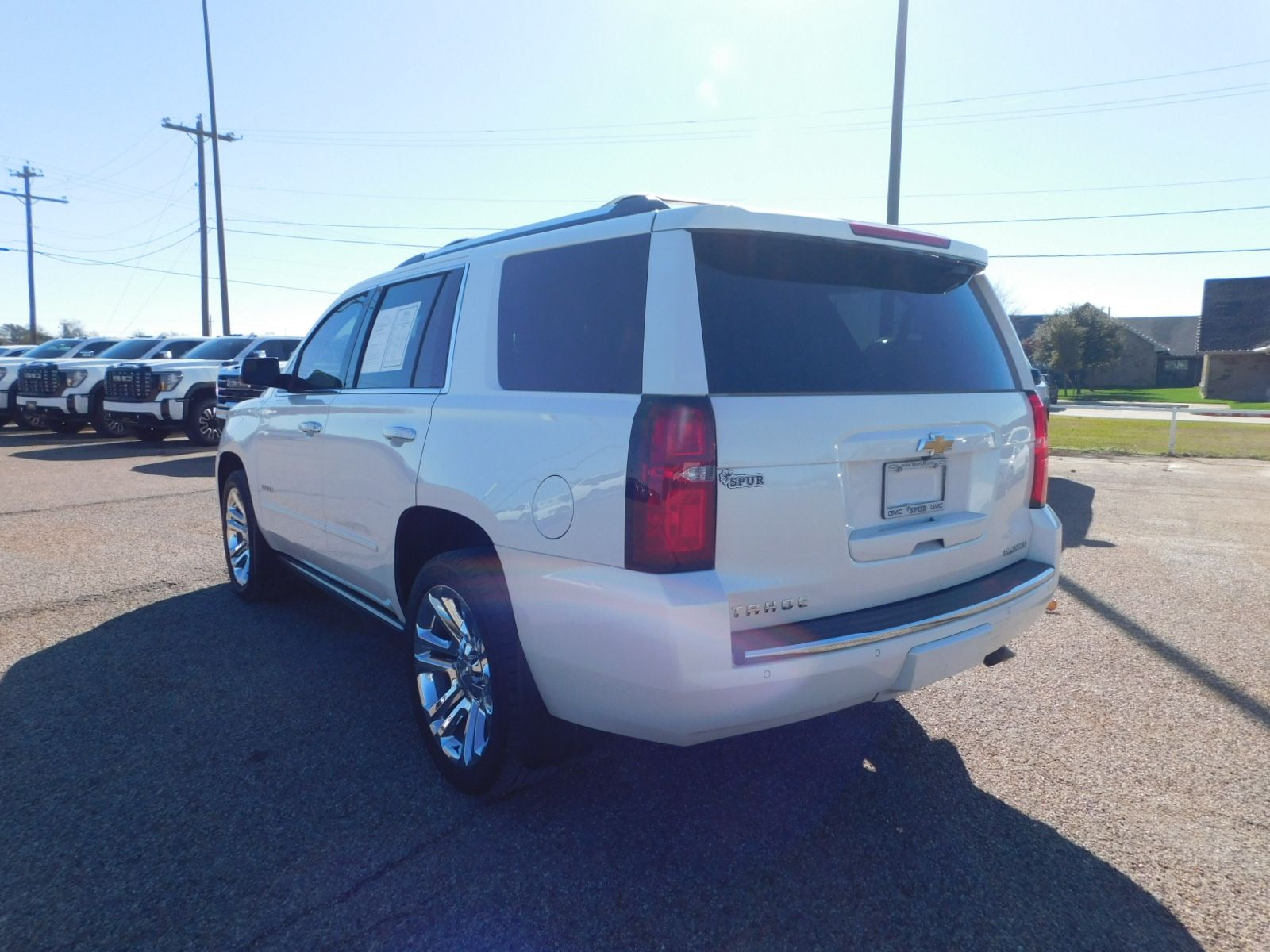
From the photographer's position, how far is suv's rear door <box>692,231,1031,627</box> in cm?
259

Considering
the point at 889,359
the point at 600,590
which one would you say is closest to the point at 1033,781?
the point at 889,359

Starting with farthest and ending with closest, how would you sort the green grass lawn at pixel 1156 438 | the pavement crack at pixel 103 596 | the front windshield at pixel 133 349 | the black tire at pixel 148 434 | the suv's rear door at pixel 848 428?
the front windshield at pixel 133 349
the black tire at pixel 148 434
the green grass lawn at pixel 1156 438
the pavement crack at pixel 103 596
the suv's rear door at pixel 848 428

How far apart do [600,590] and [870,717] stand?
1885 mm

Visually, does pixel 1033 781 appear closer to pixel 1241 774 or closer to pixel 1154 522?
pixel 1241 774

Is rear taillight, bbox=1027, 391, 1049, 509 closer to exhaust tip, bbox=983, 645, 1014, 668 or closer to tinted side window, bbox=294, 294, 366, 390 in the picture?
exhaust tip, bbox=983, 645, 1014, 668

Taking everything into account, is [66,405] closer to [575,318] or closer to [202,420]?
[202,420]

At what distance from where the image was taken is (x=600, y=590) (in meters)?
2.58

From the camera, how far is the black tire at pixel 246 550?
544 centimetres

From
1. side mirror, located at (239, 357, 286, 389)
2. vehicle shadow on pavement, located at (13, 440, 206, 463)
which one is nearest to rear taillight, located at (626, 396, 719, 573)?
side mirror, located at (239, 357, 286, 389)

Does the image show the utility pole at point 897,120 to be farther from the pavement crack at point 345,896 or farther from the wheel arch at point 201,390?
the pavement crack at point 345,896

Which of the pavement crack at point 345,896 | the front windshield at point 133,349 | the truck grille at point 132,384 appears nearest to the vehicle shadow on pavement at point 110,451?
the truck grille at point 132,384

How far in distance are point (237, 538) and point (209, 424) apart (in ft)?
33.9

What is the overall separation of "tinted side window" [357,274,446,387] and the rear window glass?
1555 mm

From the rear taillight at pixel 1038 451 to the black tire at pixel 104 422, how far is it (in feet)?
51.3
